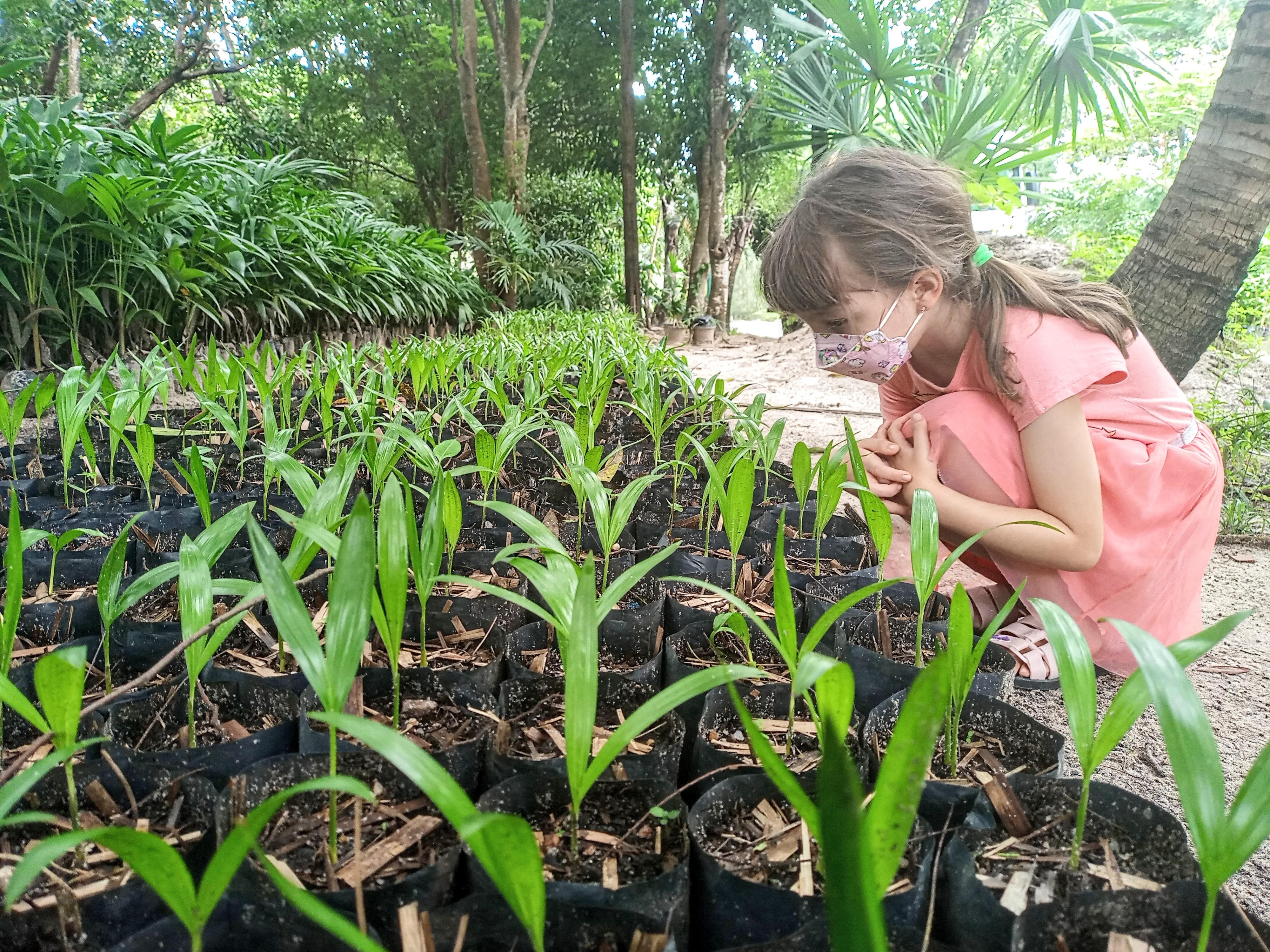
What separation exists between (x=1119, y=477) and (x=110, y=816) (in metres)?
1.54

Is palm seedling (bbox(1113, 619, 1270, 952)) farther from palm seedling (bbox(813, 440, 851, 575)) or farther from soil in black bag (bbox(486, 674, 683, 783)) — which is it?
palm seedling (bbox(813, 440, 851, 575))

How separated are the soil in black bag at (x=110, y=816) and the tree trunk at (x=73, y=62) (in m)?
10.2

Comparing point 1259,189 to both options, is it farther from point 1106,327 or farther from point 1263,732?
point 1263,732

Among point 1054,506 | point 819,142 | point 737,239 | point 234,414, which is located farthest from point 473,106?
point 1054,506

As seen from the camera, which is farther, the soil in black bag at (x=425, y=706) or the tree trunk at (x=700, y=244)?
the tree trunk at (x=700, y=244)

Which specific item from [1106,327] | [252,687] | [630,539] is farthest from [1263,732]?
[252,687]

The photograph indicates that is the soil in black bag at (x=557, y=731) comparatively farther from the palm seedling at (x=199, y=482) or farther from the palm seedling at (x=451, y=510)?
the palm seedling at (x=199, y=482)

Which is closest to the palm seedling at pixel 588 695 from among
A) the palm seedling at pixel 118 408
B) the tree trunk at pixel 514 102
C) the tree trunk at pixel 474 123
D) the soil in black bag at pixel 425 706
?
the soil in black bag at pixel 425 706

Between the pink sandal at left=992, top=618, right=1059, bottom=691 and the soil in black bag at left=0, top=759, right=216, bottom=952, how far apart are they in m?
1.12

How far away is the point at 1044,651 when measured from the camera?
4.57 feet

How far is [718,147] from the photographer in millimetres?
9977

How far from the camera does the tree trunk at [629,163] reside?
772 centimetres

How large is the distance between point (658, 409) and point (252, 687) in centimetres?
124

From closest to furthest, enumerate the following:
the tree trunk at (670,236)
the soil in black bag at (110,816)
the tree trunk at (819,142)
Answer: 1. the soil in black bag at (110,816)
2. the tree trunk at (819,142)
3. the tree trunk at (670,236)
